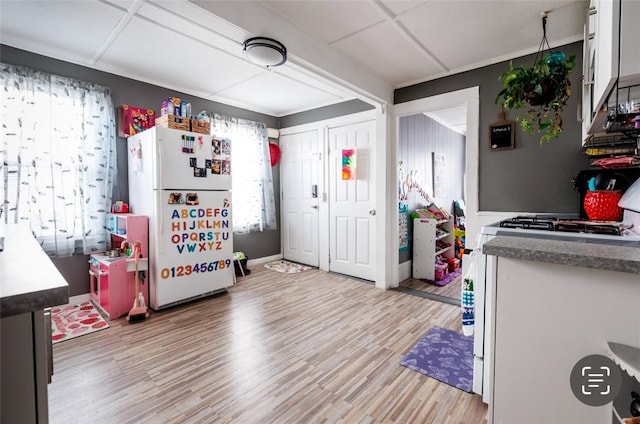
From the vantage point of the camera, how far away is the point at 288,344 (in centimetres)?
211

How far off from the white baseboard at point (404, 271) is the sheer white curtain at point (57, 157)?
3.35 meters

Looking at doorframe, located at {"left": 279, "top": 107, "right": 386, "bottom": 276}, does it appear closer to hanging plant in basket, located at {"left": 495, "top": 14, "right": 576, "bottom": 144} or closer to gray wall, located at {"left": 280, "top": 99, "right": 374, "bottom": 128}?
gray wall, located at {"left": 280, "top": 99, "right": 374, "bottom": 128}

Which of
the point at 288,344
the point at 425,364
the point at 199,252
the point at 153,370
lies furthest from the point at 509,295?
the point at 199,252

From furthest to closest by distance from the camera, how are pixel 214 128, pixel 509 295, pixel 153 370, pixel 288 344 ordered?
1. pixel 214 128
2. pixel 288 344
3. pixel 153 370
4. pixel 509 295

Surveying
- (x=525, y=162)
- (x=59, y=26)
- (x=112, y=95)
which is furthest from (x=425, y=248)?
(x=59, y=26)

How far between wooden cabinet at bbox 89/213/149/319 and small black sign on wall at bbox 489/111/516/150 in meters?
3.40

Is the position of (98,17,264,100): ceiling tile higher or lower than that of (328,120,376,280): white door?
higher

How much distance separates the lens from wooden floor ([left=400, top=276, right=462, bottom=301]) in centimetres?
322

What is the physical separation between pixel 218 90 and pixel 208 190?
4.63 feet

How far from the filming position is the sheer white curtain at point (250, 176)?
4012 millimetres

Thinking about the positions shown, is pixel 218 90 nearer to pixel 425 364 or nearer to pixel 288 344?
pixel 288 344

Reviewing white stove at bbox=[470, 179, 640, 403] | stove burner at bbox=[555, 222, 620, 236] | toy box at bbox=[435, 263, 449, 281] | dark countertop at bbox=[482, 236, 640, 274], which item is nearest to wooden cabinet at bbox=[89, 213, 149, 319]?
white stove at bbox=[470, 179, 640, 403]

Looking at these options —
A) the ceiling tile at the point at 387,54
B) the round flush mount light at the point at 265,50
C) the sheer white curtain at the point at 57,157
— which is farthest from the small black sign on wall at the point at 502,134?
the sheer white curtain at the point at 57,157

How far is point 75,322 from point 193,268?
982mm
